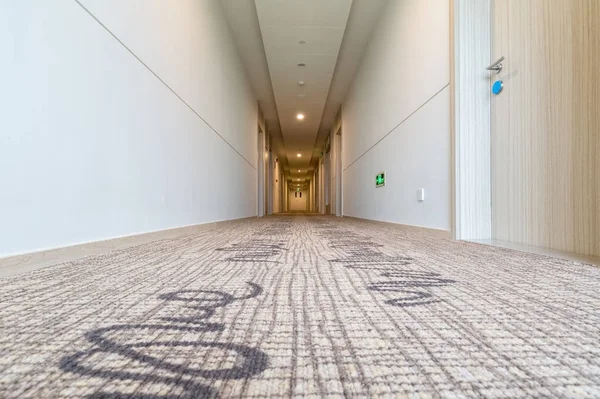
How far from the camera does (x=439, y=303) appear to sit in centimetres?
65

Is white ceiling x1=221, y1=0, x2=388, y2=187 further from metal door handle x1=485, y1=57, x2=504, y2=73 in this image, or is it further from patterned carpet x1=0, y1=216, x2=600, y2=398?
patterned carpet x1=0, y1=216, x2=600, y2=398

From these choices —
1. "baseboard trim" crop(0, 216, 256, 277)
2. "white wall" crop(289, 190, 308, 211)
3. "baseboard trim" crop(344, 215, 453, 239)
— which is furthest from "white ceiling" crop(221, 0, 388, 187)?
"white wall" crop(289, 190, 308, 211)

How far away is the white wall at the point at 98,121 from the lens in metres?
1.05

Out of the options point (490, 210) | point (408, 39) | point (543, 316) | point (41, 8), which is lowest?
point (543, 316)

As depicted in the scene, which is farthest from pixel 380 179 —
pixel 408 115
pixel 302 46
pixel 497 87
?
pixel 302 46

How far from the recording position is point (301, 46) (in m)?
4.72

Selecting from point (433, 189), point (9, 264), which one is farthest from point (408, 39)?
point (9, 264)

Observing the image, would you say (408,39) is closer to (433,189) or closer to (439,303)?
(433,189)

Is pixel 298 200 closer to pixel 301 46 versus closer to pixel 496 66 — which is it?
pixel 301 46

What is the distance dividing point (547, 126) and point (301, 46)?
3.81 metres

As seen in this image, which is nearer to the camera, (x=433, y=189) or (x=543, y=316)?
(x=543, y=316)

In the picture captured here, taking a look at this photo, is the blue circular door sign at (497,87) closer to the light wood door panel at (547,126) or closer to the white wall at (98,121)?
the light wood door panel at (547,126)

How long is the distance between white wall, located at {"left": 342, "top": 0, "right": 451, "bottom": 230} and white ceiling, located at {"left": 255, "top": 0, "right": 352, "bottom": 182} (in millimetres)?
634

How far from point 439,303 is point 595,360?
0.26 m
